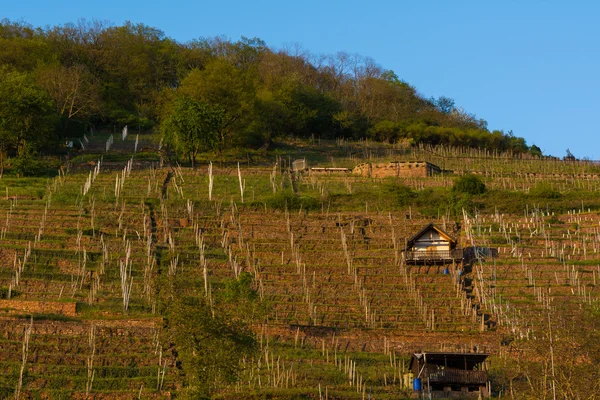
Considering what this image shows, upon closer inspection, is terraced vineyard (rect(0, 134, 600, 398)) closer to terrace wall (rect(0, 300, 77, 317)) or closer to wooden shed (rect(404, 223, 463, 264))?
terrace wall (rect(0, 300, 77, 317))

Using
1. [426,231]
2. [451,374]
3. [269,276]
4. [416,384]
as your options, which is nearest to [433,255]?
[426,231]

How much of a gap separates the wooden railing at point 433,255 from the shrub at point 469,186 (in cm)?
1419

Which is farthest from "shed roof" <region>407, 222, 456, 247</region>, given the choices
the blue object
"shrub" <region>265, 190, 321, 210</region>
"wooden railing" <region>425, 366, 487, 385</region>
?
the blue object

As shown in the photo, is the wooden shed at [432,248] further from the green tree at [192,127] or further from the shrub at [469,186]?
the green tree at [192,127]

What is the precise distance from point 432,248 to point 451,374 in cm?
1595

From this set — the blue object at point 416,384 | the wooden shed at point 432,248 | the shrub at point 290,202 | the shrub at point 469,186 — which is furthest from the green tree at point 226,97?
the blue object at point 416,384

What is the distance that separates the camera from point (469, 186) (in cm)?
7575

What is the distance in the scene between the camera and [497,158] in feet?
323

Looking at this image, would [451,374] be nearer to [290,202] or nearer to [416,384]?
[416,384]

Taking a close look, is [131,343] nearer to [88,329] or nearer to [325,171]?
[88,329]

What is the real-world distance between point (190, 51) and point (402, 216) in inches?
2265

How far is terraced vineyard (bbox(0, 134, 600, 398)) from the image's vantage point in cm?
4656

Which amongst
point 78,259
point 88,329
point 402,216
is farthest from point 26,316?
point 402,216

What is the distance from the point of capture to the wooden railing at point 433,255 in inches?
2405
